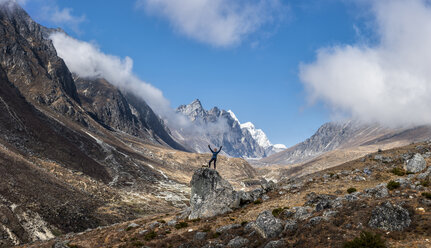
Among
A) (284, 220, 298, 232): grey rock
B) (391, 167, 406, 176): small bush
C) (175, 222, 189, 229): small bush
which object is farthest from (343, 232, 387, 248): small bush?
(391, 167, 406, 176): small bush

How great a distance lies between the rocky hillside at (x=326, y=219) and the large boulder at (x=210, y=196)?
0.74 feet

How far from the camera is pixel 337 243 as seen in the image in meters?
18.0

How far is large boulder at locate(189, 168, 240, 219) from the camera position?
36.7 m

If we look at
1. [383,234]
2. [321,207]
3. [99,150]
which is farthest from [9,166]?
[99,150]

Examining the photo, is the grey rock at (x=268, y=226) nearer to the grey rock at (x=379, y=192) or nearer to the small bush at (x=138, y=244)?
the grey rock at (x=379, y=192)

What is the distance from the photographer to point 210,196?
3853cm

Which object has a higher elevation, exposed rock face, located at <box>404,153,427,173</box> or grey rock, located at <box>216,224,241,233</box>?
exposed rock face, located at <box>404,153,427,173</box>

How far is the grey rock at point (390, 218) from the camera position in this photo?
1859 centimetres

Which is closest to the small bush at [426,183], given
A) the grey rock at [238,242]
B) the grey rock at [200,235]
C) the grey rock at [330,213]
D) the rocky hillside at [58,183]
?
the grey rock at [330,213]

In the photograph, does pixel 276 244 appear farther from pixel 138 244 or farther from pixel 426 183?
pixel 426 183

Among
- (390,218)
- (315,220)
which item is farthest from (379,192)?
(315,220)

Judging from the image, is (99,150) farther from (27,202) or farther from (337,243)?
(337,243)

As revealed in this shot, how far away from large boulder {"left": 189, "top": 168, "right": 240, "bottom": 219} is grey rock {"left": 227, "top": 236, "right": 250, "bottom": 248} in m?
12.2

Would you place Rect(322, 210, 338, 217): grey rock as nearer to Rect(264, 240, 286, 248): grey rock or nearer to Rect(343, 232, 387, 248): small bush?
Rect(343, 232, 387, 248): small bush
